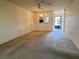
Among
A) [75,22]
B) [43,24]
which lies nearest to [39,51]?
[75,22]

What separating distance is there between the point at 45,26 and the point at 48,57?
818 centimetres

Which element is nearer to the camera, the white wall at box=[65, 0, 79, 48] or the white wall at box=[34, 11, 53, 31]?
the white wall at box=[65, 0, 79, 48]

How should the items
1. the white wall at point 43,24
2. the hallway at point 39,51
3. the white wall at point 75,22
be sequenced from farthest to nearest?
the white wall at point 43,24 < the white wall at point 75,22 < the hallway at point 39,51

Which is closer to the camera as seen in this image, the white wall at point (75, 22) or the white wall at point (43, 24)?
the white wall at point (75, 22)

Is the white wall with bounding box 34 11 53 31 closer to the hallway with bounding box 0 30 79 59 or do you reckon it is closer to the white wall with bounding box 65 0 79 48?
the white wall with bounding box 65 0 79 48

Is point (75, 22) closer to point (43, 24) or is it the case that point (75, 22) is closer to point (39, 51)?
point (39, 51)

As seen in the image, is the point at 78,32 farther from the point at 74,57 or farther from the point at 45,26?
the point at 45,26

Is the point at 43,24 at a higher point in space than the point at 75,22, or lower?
lower

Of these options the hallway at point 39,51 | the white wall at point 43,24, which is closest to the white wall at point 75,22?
the hallway at point 39,51

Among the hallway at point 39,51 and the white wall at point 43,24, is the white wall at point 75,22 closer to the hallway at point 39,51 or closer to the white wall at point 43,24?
the hallway at point 39,51

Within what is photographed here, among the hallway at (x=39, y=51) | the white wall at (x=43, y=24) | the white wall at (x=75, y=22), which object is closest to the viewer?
the hallway at (x=39, y=51)

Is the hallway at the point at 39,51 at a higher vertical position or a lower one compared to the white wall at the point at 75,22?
lower

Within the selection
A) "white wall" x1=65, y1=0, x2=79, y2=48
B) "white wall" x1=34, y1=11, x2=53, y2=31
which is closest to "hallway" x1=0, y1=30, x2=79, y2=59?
"white wall" x1=65, y1=0, x2=79, y2=48

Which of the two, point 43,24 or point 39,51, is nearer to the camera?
point 39,51
